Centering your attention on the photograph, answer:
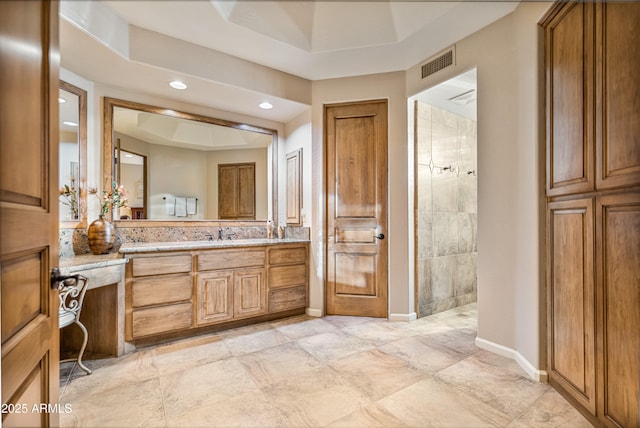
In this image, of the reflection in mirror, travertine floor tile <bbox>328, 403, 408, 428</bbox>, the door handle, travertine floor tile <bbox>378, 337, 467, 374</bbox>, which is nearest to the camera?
the door handle

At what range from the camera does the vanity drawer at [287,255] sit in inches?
119

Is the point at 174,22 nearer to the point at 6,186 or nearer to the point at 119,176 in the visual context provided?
the point at 6,186

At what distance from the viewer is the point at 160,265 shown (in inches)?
95.4

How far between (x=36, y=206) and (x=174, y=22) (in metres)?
0.60

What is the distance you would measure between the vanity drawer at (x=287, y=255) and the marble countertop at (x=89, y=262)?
1.25 m

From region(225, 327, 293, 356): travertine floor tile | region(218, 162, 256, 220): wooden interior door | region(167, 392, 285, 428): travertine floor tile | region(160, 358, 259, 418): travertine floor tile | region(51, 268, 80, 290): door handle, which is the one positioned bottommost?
region(225, 327, 293, 356): travertine floor tile

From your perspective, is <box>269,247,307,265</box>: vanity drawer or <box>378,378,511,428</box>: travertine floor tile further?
<box>269,247,307,265</box>: vanity drawer

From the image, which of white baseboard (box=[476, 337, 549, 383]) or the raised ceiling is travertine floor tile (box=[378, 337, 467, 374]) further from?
the raised ceiling

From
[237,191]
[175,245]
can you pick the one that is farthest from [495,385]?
[237,191]

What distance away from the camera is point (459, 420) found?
151 centimetres

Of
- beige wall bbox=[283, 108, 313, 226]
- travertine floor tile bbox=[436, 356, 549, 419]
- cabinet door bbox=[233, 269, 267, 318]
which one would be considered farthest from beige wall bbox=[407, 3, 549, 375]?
cabinet door bbox=[233, 269, 267, 318]

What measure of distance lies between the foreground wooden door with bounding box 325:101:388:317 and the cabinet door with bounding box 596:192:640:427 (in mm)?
1758

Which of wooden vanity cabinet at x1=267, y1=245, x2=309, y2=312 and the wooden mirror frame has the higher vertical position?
the wooden mirror frame

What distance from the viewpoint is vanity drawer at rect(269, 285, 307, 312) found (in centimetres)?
301
